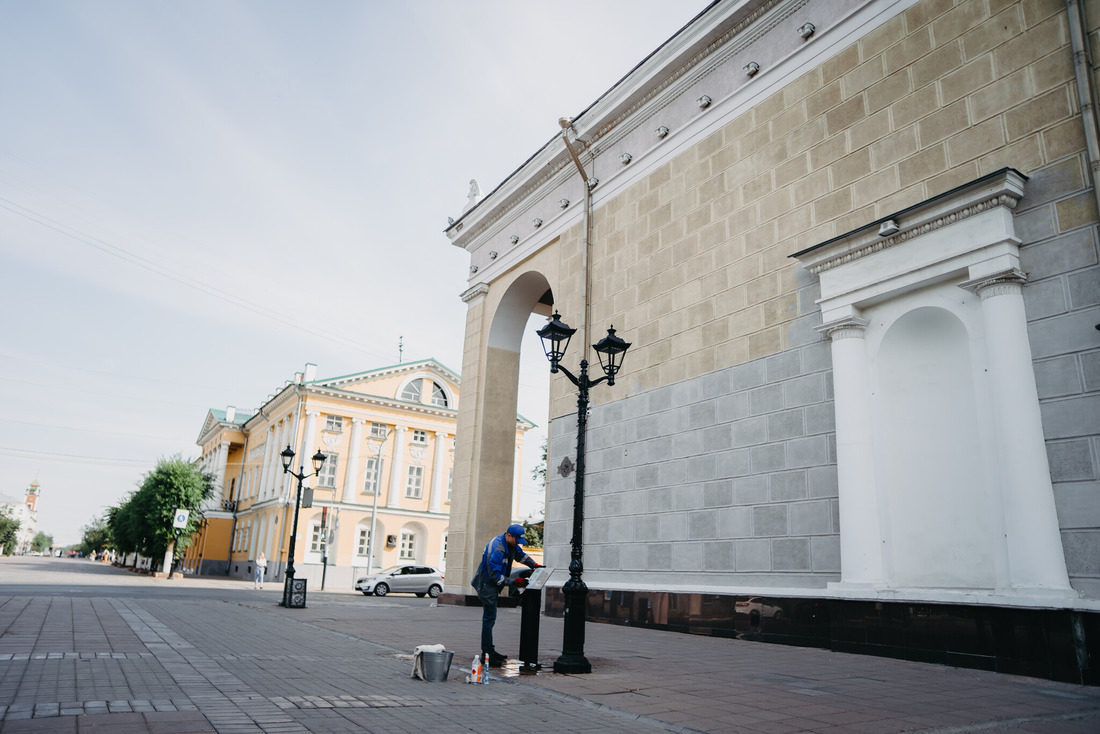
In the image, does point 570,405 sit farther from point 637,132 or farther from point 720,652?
point 720,652

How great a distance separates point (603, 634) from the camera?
1262 centimetres

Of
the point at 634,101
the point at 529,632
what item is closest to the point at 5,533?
the point at 634,101

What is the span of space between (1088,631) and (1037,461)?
1802 millimetres

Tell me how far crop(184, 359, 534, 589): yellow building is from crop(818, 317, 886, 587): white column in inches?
1324

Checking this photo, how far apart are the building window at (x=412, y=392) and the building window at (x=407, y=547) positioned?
8.19m

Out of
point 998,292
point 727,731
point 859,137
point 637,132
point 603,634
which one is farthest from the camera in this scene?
point 637,132

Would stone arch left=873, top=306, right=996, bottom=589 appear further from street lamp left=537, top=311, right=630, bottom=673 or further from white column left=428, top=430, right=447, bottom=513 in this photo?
white column left=428, top=430, right=447, bottom=513

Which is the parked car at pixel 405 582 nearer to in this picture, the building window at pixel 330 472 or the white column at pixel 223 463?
the building window at pixel 330 472

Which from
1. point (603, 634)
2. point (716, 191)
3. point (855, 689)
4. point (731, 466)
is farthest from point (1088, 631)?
point (716, 191)

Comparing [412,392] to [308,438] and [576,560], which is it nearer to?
[308,438]

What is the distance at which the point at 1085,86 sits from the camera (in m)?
8.71

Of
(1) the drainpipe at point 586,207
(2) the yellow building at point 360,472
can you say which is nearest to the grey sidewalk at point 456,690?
(1) the drainpipe at point 586,207

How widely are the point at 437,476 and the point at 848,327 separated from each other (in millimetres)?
38284

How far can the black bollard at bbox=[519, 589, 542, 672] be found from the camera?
827 cm
